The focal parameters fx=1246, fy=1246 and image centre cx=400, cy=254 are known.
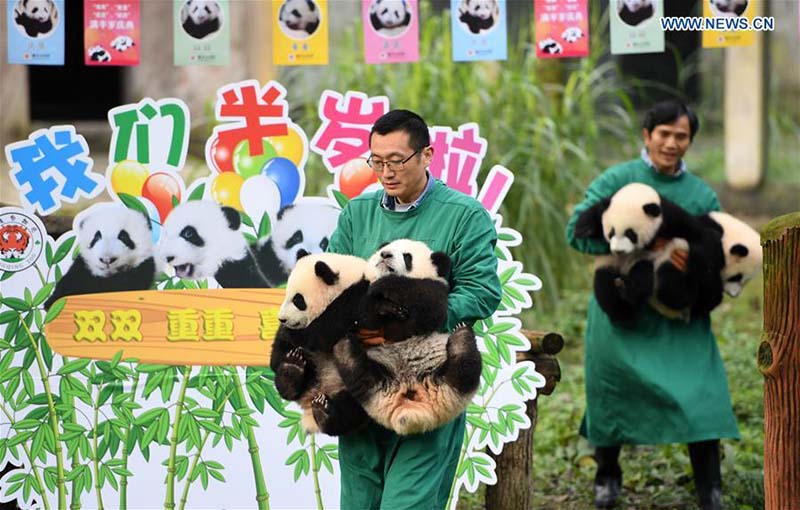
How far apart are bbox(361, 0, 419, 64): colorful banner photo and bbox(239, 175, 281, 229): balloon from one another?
684 millimetres

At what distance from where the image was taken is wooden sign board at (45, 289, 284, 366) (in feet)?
16.8

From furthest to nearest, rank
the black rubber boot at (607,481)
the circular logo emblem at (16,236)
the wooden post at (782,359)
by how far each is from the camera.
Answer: the black rubber boot at (607,481)
the circular logo emblem at (16,236)
the wooden post at (782,359)

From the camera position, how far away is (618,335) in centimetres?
562

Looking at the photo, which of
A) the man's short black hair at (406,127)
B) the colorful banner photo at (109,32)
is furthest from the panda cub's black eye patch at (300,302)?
the colorful banner photo at (109,32)

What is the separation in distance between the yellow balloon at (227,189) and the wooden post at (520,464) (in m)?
1.33

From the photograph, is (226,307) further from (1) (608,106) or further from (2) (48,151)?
(1) (608,106)

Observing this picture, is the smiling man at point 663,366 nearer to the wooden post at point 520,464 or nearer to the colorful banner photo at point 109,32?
the wooden post at point 520,464

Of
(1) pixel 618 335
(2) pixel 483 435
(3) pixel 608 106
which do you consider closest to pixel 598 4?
(3) pixel 608 106

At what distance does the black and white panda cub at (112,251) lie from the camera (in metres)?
5.15

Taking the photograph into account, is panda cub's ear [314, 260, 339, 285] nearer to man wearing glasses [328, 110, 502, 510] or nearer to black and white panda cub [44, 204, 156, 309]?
man wearing glasses [328, 110, 502, 510]

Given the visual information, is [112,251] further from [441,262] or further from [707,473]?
[707,473]

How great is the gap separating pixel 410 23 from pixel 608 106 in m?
3.64

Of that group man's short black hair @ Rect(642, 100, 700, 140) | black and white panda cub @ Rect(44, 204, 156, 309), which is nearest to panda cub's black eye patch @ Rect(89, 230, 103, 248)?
black and white panda cub @ Rect(44, 204, 156, 309)

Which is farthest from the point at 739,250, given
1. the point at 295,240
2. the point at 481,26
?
the point at 295,240
